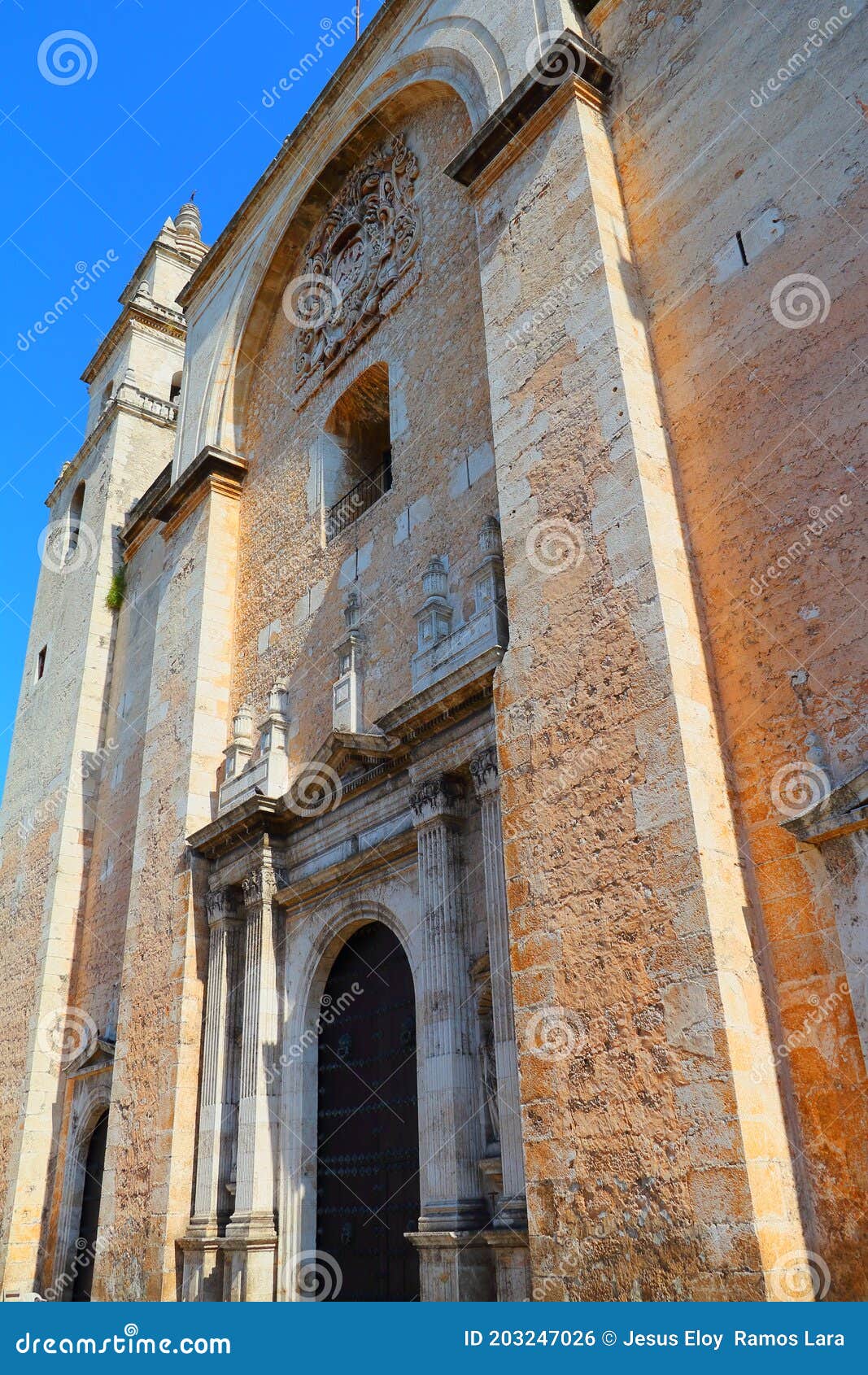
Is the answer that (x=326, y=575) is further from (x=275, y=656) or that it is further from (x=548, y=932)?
(x=548, y=932)

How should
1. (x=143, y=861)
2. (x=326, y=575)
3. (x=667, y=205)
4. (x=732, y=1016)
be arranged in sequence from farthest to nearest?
(x=143, y=861), (x=326, y=575), (x=667, y=205), (x=732, y=1016)

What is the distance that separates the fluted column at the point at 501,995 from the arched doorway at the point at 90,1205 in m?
5.66

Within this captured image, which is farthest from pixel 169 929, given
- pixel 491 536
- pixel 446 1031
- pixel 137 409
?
pixel 137 409

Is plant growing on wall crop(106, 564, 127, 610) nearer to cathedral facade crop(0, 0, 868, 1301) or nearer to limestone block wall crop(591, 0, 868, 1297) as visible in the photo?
cathedral facade crop(0, 0, 868, 1301)

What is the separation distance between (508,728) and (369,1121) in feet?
9.37

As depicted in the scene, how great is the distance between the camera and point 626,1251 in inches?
156

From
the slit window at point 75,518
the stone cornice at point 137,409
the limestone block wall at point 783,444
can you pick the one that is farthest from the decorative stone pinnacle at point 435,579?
the slit window at point 75,518

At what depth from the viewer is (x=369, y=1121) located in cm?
649

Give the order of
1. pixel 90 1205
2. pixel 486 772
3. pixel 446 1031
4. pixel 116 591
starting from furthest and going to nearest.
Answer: pixel 116 591 < pixel 90 1205 < pixel 486 772 < pixel 446 1031

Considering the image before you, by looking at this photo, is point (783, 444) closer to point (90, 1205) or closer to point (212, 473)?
point (212, 473)

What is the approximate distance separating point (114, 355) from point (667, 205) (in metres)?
12.3

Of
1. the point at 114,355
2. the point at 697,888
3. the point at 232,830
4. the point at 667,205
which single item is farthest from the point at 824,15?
the point at 114,355

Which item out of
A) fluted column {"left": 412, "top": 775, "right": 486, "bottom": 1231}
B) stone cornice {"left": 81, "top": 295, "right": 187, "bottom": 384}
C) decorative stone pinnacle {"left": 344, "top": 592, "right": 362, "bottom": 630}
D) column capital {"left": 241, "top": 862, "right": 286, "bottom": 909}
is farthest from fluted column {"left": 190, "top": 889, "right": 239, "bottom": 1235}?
stone cornice {"left": 81, "top": 295, "right": 187, "bottom": 384}

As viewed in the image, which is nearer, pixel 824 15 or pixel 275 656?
pixel 824 15
